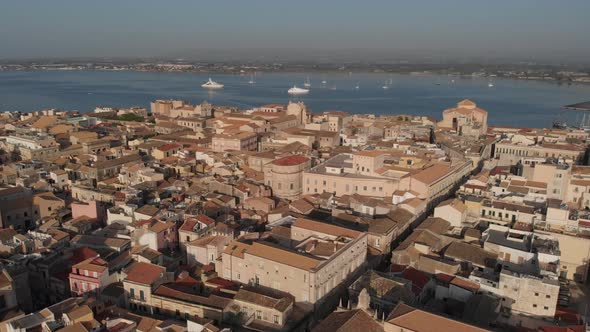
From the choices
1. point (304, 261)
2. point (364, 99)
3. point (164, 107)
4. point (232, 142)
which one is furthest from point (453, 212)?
point (364, 99)

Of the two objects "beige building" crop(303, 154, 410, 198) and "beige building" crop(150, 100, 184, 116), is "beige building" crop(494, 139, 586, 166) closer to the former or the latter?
"beige building" crop(303, 154, 410, 198)

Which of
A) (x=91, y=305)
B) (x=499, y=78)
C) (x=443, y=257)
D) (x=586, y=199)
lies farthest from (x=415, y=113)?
(x=499, y=78)

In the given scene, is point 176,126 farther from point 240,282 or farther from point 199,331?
point 199,331

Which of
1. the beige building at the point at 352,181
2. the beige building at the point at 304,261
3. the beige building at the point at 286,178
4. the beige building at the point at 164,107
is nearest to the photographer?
the beige building at the point at 304,261

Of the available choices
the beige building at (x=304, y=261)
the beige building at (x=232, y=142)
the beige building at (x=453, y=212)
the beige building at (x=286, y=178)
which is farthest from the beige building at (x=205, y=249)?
the beige building at (x=232, y=142)

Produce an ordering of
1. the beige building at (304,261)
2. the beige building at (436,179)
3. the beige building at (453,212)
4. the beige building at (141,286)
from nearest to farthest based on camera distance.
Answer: the beige building at (141,286) → the beige building at (304,261) → the beige building at (453,212) → the beige building at (436,179)

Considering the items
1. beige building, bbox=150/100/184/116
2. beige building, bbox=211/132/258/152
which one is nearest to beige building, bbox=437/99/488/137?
beige building, bbox=211/132/258/152

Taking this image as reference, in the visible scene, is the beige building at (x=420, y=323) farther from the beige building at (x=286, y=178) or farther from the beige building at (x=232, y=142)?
the beige building at (x=232, y=142)

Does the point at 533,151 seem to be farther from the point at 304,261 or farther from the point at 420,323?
the point at 420,323
